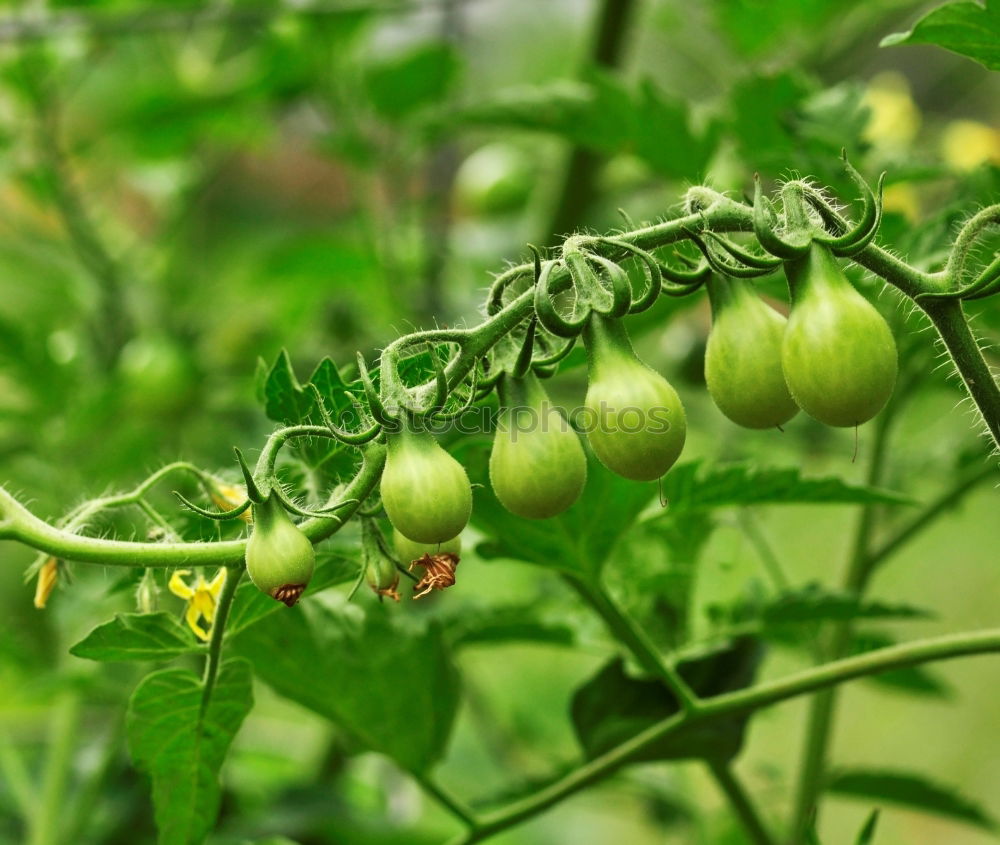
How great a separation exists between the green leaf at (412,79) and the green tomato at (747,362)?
3.02ft

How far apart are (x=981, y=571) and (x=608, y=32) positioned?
1538 mm

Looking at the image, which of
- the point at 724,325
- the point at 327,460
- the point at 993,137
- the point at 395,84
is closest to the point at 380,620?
the point at 327,460

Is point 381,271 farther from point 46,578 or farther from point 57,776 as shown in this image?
point 46,578

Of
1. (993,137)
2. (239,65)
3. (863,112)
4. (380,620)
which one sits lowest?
(380,620)

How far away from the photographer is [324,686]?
1.86 ft

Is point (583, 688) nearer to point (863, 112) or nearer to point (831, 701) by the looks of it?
point (831, 701)

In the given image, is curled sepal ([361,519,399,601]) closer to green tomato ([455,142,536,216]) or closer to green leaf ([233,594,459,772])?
green leaf ([233,594,459,772])

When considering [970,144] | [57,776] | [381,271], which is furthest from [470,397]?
[970,144]

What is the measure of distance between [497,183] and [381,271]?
0.28 metres

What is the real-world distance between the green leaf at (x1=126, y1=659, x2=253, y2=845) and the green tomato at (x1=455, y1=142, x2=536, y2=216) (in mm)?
1034

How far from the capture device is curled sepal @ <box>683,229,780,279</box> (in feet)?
1.16

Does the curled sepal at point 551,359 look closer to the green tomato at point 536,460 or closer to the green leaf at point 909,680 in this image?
the green tomato at point 536,460

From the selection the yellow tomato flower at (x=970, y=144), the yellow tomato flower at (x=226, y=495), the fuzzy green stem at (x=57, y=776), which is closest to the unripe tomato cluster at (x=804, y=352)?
the yellow tomato flower at (x=226, y=495)

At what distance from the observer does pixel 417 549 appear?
39 cm
